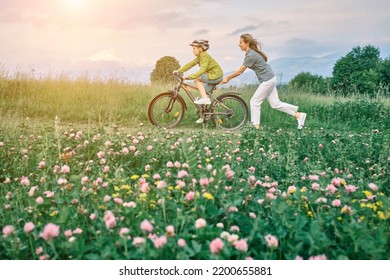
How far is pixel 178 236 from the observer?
2145 millimetres

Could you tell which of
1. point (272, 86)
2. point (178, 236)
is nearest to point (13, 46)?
point (178, 236)

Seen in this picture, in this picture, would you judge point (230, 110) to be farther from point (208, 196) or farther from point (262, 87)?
point (208, 196)

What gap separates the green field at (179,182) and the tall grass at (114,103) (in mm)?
15

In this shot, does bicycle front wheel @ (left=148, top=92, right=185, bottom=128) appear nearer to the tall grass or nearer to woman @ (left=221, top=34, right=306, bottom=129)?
the tall grass

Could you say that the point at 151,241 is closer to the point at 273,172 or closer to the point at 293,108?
the point at 273,172

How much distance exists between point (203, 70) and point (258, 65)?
2.10 feet

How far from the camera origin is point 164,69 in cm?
512

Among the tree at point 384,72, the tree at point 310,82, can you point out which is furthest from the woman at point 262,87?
the tree at point 384,72

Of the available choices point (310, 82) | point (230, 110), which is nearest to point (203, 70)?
point (230, 110)

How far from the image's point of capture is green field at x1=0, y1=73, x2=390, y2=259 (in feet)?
6.98

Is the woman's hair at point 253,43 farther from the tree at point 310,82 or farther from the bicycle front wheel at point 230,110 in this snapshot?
the bicycle front wheel at point 230,110

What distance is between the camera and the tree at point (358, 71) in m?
4.29

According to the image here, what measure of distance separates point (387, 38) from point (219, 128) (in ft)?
8.26
